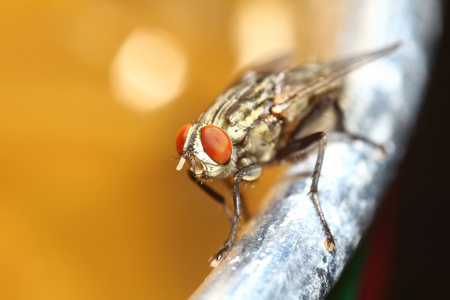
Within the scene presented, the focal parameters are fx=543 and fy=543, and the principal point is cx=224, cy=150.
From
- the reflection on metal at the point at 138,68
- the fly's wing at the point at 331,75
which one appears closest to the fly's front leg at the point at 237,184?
the fly's wing at the point at 331,75

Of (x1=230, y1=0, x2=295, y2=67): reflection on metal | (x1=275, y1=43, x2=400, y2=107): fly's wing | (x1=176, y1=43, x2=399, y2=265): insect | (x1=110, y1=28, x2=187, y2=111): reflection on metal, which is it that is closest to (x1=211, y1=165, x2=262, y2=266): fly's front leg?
(x1=176, y1=43, x2=399, y2=265): insect

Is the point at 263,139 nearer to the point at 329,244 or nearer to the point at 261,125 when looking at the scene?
the point at 261,125

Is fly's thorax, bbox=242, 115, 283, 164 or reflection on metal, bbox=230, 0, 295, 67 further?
reflection on metal, bbox=230, 0, 295, 67

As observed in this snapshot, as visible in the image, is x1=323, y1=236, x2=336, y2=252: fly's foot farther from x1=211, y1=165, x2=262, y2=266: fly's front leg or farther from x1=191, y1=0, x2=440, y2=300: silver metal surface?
x1=211, y1=165, x2=262, y2=266: fly's front leg

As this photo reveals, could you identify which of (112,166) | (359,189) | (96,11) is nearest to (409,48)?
(359,189)

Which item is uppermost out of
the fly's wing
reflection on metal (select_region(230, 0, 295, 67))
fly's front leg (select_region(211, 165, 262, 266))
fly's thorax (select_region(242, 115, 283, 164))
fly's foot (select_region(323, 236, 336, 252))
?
reflection on metal (select_region(230, 0, 295, 67))

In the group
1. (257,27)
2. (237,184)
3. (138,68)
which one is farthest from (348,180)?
(138,68)
